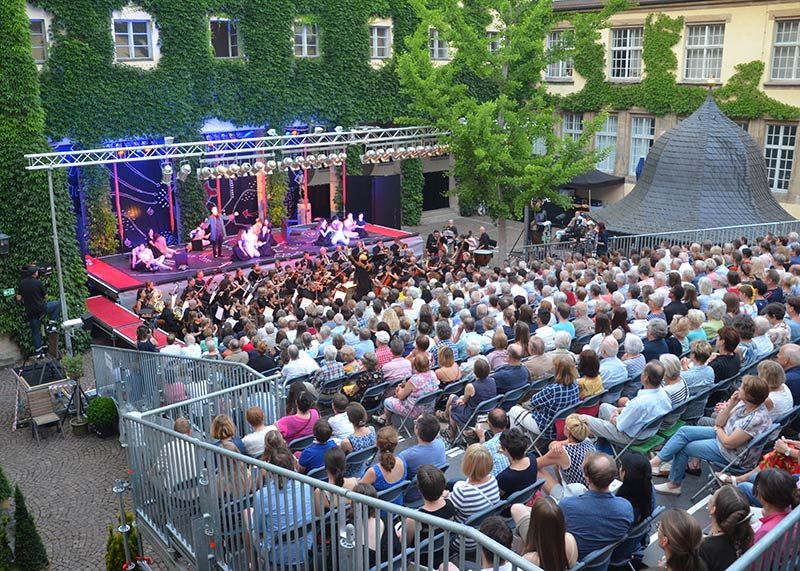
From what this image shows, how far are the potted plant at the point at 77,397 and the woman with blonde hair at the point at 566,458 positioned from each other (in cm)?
938

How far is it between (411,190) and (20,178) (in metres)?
15.3

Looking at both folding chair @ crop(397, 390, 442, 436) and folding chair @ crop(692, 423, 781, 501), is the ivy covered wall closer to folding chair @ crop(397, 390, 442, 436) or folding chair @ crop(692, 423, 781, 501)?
folding chair @ crop(397, 390, 442, 436)

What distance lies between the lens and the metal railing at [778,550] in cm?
350

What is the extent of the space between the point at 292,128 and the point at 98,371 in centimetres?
1437

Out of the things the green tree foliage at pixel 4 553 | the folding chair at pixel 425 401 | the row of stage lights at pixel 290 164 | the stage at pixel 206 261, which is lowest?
the green tree foliage at pixel 4 553

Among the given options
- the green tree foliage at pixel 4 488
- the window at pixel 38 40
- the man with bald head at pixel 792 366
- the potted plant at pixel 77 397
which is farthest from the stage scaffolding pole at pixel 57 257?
the man with bald head at pixel 792 366

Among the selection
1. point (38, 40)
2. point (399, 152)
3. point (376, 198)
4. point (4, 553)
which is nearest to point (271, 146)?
point (399, 152)

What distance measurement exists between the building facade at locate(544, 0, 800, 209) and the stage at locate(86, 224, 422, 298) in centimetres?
778

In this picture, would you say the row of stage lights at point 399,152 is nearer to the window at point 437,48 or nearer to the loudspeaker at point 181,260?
the loudspeaker at point 181,260

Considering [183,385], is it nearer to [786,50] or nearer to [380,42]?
[380,42]

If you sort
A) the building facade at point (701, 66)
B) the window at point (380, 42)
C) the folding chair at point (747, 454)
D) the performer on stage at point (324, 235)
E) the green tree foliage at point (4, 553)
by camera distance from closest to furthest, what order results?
the folding chair at point (747, 454)
the green tree foliage at point (4, 553)
the building facade at point (701, 66)
the performer on stage at point (324, 235)
the window at point (380, 42)

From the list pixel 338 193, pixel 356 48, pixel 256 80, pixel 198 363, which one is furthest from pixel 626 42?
pixel 198 363

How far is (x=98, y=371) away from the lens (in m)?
13.5

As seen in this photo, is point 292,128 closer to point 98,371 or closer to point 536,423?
point 98,371
